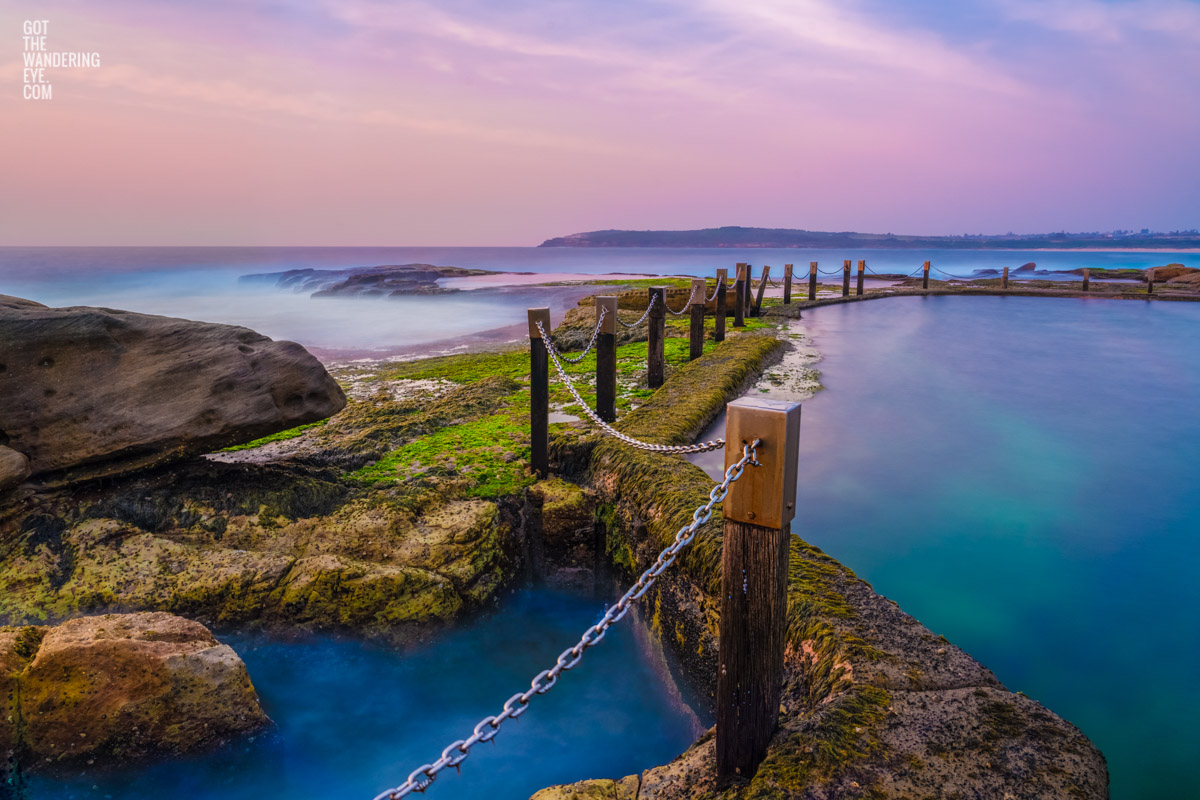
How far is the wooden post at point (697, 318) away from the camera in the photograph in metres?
9.58

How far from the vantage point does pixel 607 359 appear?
6312 millimetres

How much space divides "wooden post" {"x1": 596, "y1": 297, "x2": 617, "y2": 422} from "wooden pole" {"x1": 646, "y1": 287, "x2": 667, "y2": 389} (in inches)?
69.3

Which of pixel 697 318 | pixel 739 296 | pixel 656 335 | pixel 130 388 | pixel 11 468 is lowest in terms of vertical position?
pixel 11 468

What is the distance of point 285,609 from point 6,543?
1976 millimetres

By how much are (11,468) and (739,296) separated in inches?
510

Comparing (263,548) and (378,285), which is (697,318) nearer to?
(263,548)

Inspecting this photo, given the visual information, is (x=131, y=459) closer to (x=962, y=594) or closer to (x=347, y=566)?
(x=347, y=566)

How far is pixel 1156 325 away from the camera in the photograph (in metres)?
19.0

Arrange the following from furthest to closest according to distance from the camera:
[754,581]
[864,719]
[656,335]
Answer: [656,335] → [864,719] → [754,581]

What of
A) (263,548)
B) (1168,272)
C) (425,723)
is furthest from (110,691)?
(1168,272)

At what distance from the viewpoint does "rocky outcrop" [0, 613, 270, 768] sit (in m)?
3.26

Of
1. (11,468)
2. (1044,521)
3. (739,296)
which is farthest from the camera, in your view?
(739,296)

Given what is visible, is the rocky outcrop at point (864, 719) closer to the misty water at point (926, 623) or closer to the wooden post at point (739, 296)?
the misty water at point (926, 623)

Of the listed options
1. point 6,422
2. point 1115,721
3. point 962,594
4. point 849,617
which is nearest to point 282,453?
point 6,422
